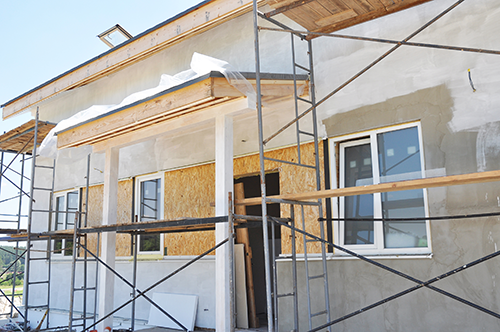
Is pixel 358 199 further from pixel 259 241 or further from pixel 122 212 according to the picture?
pixel 122 212

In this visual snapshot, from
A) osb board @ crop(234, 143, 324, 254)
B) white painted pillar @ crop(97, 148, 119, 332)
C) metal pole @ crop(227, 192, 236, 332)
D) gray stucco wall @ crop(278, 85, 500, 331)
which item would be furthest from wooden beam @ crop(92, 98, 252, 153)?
gray stucco wall @ crop(278, 85, 500, 331)

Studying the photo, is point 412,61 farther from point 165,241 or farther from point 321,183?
point 165,241

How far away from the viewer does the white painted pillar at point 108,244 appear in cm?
756

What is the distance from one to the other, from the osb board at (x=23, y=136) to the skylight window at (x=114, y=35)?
2.97m

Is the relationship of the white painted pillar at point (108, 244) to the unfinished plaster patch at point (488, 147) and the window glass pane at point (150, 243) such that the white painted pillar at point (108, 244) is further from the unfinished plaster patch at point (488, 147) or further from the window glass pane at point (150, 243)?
the unfinished plaster patch at point (488, 147)

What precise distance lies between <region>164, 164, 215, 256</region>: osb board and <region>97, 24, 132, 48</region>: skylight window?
4.58 m

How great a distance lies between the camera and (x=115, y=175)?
8109 mm

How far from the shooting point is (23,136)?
11.0 meters

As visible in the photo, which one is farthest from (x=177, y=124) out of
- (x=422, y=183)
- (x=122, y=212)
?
(x=122, y=212)

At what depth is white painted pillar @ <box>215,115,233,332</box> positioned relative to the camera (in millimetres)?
5719

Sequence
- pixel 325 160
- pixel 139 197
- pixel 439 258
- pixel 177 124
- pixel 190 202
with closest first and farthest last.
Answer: pixel 439 258
pixel 325 160
pixel 177 124
pixel 190 202
pixel 139 197

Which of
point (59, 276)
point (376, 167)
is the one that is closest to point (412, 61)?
point (376, 167)

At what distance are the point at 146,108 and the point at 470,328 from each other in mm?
5450

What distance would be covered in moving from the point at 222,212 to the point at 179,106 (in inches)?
66.1
